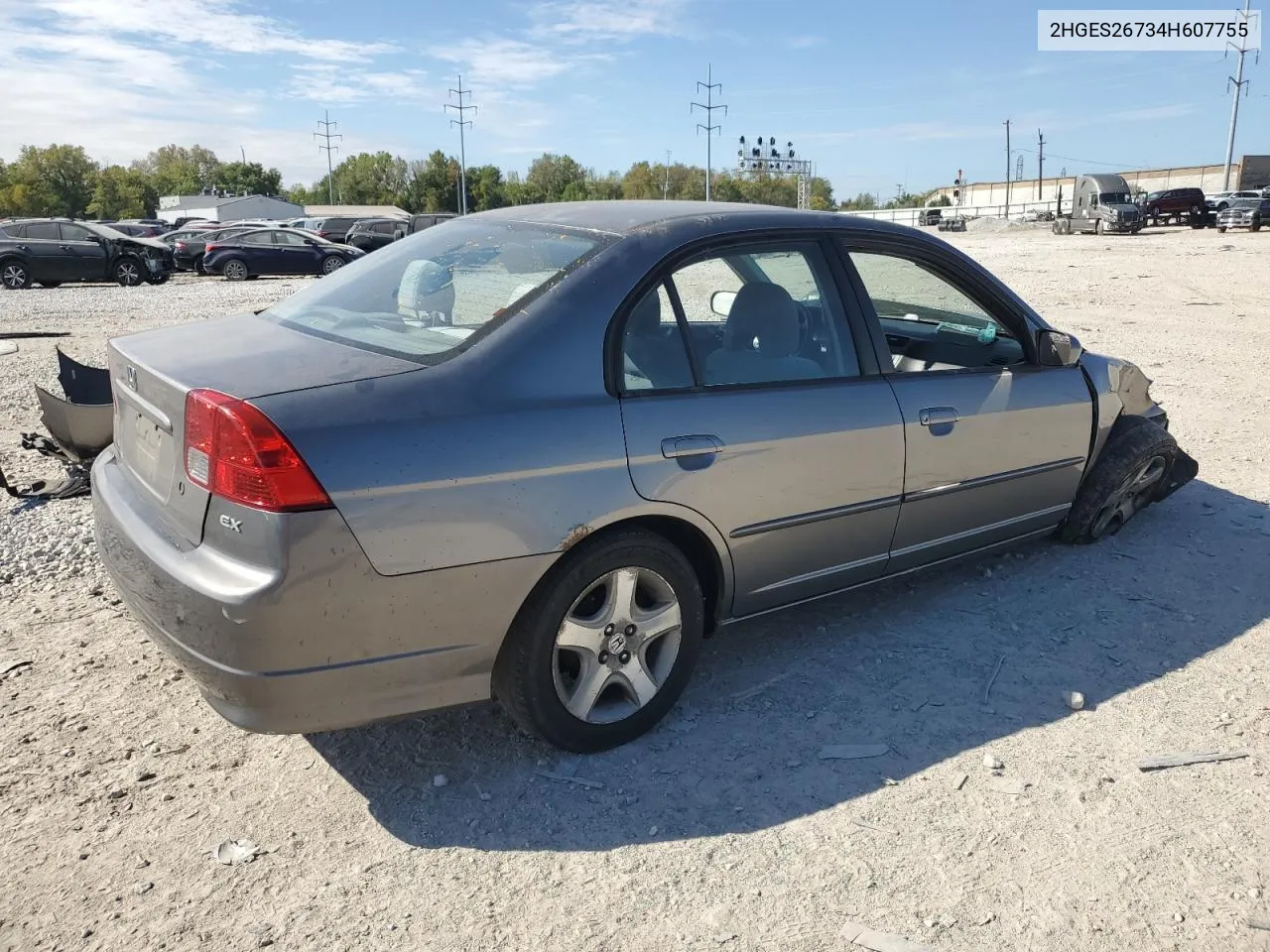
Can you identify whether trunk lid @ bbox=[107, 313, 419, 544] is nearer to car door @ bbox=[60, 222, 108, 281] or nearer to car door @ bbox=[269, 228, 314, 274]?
car door @ bbox=[60, 222, 108, 281]

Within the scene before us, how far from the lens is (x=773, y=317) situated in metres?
3.64

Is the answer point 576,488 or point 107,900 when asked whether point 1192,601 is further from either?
point 107,900

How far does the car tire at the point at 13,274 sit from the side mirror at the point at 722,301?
23.6 m

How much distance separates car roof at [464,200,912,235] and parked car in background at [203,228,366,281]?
2346 cm

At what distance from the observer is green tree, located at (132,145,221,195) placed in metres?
121

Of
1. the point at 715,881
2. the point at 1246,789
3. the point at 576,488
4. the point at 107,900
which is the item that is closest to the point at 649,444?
the point at 576,488

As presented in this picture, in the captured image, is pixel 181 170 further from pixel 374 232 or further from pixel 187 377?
pixel 187 377

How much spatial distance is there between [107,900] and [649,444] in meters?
1.88

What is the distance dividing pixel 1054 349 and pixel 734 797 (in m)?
2.52

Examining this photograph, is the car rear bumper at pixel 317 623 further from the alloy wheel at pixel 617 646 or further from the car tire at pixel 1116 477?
the car tire at pixel 1116 477

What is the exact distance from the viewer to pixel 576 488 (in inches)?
110

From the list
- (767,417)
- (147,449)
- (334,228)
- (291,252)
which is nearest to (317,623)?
(147,449)

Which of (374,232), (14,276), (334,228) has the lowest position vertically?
(14,276)

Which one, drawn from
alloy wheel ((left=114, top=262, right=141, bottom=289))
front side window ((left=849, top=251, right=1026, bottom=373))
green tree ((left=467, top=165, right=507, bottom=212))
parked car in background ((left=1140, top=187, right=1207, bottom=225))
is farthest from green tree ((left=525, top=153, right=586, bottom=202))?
front side window ((left=849, top=251, right=1026, bottom=373))
